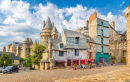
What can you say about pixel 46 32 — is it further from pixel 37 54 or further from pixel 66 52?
pixel 66 52

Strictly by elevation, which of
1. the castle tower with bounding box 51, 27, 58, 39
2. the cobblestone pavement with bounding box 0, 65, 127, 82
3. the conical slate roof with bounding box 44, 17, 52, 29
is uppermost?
the conical slate roof with bounding box 44, 17, 52, 29

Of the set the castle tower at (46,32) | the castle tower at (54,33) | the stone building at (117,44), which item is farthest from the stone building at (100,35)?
the castle tower at (46,32)

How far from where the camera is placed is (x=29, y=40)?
70.9 m

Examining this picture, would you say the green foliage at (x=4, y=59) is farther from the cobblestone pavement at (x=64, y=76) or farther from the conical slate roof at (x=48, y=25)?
the cobblestone pavement at (x=64, y=76)

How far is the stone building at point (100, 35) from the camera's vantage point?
35094mm

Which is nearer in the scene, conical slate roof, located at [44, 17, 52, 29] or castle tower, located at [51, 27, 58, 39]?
castle tower, located at [51, 27, 58, 39]

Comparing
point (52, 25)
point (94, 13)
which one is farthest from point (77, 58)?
point (52, 25)

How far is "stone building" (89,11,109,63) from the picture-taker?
35.1m

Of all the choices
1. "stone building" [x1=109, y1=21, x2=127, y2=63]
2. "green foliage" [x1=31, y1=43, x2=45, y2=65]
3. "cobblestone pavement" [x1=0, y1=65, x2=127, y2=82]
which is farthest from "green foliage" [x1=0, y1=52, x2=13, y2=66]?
"stone building" [x1=109, y1=21, x2=127, y2=63]

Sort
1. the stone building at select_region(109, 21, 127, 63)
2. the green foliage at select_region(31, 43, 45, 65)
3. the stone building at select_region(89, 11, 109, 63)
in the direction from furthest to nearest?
the stone building at select_region(109, 21, 127, 63) → the stone building at select_region(89, 11, 109, 63) → the green foliage at select_region(31, 43, 45, 65)

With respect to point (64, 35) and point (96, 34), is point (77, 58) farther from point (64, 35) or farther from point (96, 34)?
point (96, 34)

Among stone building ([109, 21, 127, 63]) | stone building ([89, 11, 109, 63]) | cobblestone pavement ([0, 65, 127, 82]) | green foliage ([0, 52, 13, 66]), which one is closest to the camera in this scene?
cobblestone pavement ([0, 65, 127, 82])

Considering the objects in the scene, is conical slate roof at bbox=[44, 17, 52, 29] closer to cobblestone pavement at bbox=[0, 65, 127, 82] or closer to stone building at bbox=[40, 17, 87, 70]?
stone building at bbox=[40, 17, 87, 70]

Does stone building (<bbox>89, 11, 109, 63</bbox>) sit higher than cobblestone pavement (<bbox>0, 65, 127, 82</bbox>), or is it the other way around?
stone building (<bbox>89, 11, 109, 63</bbox>)
